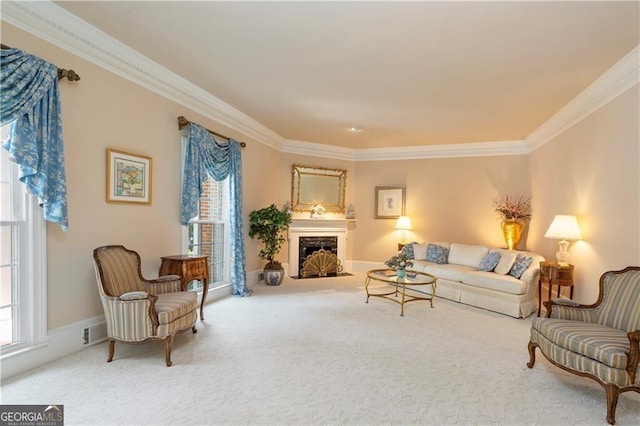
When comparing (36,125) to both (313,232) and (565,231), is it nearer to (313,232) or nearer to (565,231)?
(313,232)

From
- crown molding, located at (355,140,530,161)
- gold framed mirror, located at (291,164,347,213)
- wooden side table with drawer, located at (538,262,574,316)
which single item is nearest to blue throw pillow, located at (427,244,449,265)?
wooden side table with drawer, located at (538,262,574,316)

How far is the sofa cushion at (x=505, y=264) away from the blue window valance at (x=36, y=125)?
5.56 m

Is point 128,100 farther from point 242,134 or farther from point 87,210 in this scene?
point 242,134

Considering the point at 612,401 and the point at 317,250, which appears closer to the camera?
the point at 612,401

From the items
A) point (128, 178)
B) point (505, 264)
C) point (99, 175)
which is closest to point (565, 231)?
point (505, 264)

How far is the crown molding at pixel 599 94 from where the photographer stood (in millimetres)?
3305

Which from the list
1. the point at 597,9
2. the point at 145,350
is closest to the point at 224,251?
the point at 145,350

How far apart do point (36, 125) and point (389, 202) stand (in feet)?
21.2

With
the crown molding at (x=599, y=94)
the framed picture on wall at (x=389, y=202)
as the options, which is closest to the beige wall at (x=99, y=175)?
the framed picture on wall at (x=389, y=202)

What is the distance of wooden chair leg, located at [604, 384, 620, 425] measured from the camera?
2277 mm

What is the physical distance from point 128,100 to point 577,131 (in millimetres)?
5622

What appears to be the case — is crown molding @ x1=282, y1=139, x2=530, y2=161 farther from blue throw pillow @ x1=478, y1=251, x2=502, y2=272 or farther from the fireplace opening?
blue throw pillow @ x1=478, y1=251, x2=502, y2=272

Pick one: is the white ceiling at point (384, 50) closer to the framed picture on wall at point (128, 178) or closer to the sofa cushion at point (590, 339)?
the framed picture on wall at point (128, 178)

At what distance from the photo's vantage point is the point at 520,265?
501 centimetres
